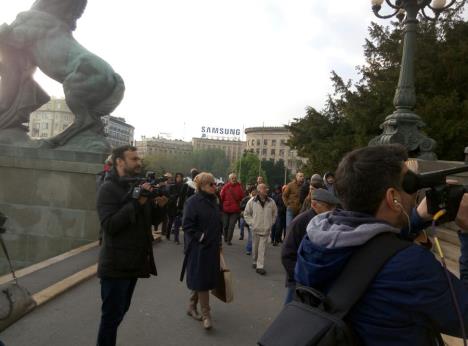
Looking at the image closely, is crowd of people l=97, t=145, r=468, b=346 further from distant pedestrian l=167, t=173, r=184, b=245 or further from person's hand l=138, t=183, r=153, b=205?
distant pedestrian l=167, t=173, r=184, b=245

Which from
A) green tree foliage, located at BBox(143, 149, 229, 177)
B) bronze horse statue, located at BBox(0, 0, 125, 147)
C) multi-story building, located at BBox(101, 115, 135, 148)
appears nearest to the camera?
bronze horse statue, located at BBox(0, 0, 125, 147)

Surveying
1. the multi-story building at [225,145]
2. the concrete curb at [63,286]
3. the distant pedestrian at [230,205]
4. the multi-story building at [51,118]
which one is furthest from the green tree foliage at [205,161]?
the concrete curb at [63,286]

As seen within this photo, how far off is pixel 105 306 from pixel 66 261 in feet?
13.9

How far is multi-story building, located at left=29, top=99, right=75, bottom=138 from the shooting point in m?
76.4

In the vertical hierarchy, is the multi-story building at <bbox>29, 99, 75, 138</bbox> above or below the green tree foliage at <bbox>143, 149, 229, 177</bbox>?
above

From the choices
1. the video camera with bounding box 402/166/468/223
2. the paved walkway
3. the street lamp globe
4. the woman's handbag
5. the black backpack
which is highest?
the street lamp globe

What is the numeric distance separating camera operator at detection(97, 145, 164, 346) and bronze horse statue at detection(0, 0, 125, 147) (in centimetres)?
598

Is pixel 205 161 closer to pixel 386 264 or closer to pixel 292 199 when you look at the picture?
pixel 292 199

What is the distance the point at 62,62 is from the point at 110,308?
23.1ft

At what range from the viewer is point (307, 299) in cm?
163

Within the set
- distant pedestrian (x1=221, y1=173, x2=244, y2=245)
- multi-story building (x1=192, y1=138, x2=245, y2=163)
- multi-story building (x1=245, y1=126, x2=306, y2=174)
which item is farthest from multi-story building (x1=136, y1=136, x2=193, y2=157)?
distant pedestrian (x1=221, y1=173, x2=244, y2=245)

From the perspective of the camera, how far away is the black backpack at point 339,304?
56.8 inches

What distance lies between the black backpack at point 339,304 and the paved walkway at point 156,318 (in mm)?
3225

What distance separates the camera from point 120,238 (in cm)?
373
